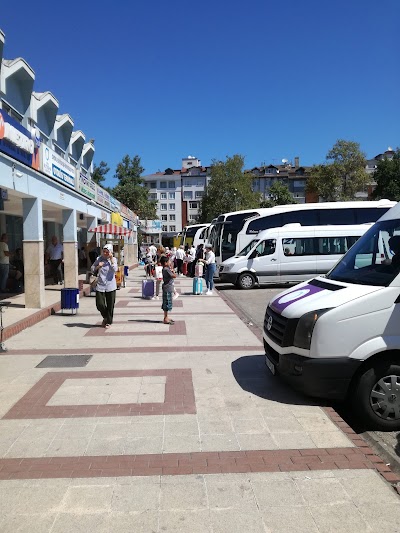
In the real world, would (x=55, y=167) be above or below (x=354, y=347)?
above

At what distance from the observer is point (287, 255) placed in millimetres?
19281

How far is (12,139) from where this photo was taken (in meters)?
9.65

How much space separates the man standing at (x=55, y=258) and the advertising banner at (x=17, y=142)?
692cm

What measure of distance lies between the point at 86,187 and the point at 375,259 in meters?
14.8

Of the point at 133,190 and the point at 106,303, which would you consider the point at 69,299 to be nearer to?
the point at 106,303

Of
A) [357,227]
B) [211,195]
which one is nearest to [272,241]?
[357,227]

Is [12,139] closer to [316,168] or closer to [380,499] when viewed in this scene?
[380,499]

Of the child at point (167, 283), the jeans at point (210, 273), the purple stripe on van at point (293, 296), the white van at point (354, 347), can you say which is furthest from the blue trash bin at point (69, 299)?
the white van at point (354, 347)

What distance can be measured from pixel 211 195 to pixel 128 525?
68186 mm

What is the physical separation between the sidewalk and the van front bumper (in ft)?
0.87

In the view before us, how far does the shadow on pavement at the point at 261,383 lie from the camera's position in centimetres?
542

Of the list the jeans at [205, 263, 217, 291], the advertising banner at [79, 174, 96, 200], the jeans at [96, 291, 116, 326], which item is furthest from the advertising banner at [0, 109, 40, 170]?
the jeans at [205, 263, 217, 291]

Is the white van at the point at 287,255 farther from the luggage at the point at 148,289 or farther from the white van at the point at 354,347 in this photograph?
the white van at the point at 354,347

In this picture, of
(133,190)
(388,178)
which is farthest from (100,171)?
(388,178)
